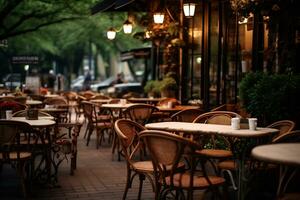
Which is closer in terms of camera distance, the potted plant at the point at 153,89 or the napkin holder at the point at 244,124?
the napkin holder at the point at 244,124

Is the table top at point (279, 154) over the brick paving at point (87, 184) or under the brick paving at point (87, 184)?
over

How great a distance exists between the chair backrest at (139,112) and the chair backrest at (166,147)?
4680 millimetres

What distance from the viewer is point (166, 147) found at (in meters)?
4.95

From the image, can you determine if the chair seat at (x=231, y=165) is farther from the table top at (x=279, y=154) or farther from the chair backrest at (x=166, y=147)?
the table top at (x=279, y=154)

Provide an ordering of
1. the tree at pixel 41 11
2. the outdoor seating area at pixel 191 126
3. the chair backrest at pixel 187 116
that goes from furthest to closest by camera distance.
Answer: the tree at pixel 41 11 → the chair backrest at pixel 187 116 → the outdoor seating area at pixel 191 126

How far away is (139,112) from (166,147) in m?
5.03

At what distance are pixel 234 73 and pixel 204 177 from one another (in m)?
5.88

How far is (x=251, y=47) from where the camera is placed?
32.8 ft

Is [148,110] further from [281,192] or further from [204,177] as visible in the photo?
[281,192]

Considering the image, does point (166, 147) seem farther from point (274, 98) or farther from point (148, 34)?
point (148, 34)

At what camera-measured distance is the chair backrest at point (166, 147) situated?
4.85m

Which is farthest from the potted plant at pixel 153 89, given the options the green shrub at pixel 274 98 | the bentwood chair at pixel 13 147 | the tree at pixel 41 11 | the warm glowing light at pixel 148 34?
the bentwood chair at pixel 13 147

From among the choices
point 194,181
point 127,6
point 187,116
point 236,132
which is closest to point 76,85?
point 127,6

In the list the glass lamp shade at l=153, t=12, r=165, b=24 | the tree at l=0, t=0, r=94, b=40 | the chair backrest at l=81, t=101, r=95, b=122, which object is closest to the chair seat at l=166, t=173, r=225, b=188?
the chair backrest at l=81, t=101, r=95, b=122
